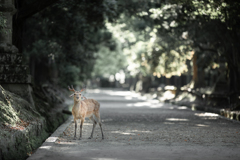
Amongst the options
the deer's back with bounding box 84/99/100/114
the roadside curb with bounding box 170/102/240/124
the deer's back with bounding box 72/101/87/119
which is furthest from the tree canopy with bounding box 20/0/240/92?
the deer's back with bounding box 72/101/87/119

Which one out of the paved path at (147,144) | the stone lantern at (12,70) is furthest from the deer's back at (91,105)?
the stone lantern at (12,70)

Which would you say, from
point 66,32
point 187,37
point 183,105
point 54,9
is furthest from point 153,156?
point 183,105

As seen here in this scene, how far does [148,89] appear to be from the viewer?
54.4m

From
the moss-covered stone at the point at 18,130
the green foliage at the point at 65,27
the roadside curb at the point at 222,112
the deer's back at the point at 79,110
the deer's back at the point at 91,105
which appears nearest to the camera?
the moss-covered stone at the point at 18,130

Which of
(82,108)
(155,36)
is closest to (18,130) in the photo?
(82,108)

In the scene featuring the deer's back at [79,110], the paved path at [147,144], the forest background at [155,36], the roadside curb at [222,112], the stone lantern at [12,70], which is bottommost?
the paved path at [147,144]

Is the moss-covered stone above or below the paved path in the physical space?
above

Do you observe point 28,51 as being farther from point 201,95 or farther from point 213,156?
point 213,156

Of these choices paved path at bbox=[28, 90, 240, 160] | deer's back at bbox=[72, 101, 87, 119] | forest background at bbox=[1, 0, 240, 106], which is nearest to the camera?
paved path at bbox=[28, 90, 240, 160]

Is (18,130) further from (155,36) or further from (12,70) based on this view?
(155,36)

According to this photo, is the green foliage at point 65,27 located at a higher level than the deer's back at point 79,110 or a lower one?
higher

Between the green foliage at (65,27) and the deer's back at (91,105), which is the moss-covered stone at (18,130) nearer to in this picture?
the deer's back at (91,105)

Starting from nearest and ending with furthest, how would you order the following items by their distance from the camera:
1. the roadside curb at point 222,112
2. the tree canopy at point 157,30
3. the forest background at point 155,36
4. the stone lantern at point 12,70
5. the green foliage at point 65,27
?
the stone lantern at point 12,70
the roadside curb at point 222,112
the forest background at point 155,36
the tree canopy at point 157,30
the green foliage at point 65,27

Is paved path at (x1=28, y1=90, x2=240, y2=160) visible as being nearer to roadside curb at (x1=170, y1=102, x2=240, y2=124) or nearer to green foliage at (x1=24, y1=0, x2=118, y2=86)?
roadside curb at (x1=170, y1=102, x2=240, y2=124)
